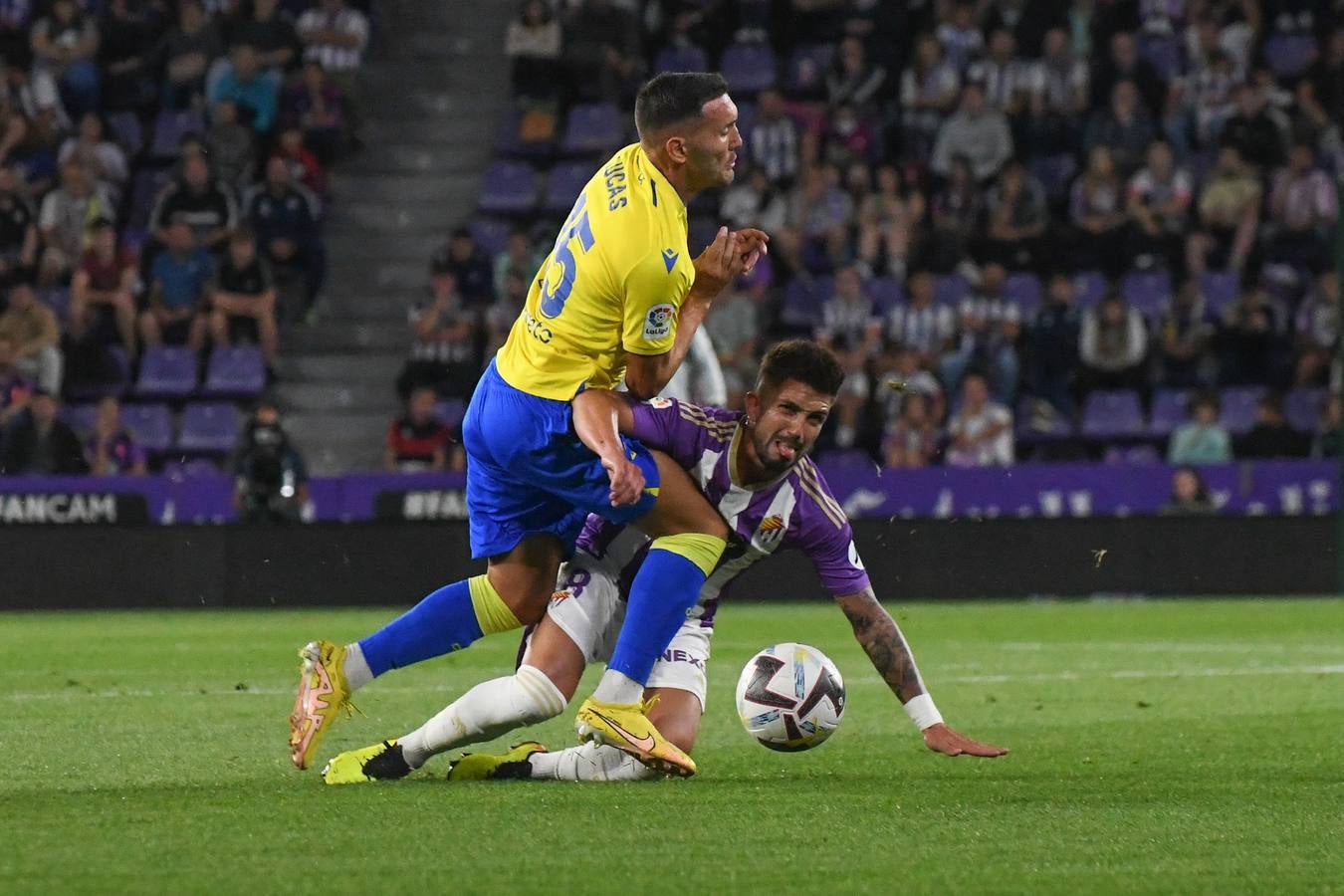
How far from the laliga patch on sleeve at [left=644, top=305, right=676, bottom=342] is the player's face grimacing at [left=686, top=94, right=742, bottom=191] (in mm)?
383

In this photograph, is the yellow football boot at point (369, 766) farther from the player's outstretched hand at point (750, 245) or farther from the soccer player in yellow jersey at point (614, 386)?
the player's outstretched hand at point (750, 245)

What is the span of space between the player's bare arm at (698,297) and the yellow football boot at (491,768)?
3.60ft

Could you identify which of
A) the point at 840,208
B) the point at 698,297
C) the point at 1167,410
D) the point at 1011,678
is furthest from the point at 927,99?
the point at 698,297

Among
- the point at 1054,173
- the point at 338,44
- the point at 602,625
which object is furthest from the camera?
the point at 338,44

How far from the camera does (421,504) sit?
658 inches

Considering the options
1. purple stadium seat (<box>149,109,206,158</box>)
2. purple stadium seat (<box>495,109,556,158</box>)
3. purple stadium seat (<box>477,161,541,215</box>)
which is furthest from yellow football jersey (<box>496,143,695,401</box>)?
purple stadium seat (<box>149,109,206,158</box>)

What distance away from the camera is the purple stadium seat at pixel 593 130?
20.3 meters

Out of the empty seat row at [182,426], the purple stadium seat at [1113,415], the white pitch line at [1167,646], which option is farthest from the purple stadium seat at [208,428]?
the white pitch line at [1167,646]

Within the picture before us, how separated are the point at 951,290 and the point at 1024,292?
60 cm

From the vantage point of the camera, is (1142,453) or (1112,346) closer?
(1142,453)

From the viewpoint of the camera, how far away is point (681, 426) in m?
6.44

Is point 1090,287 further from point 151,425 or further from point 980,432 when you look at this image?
point 151,425

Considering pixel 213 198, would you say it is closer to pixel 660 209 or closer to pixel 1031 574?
pixel 1031 574

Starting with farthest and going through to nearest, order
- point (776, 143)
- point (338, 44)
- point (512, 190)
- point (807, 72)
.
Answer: point (338, 44), point (512, 190), point (807, 72), point (776, 143)
